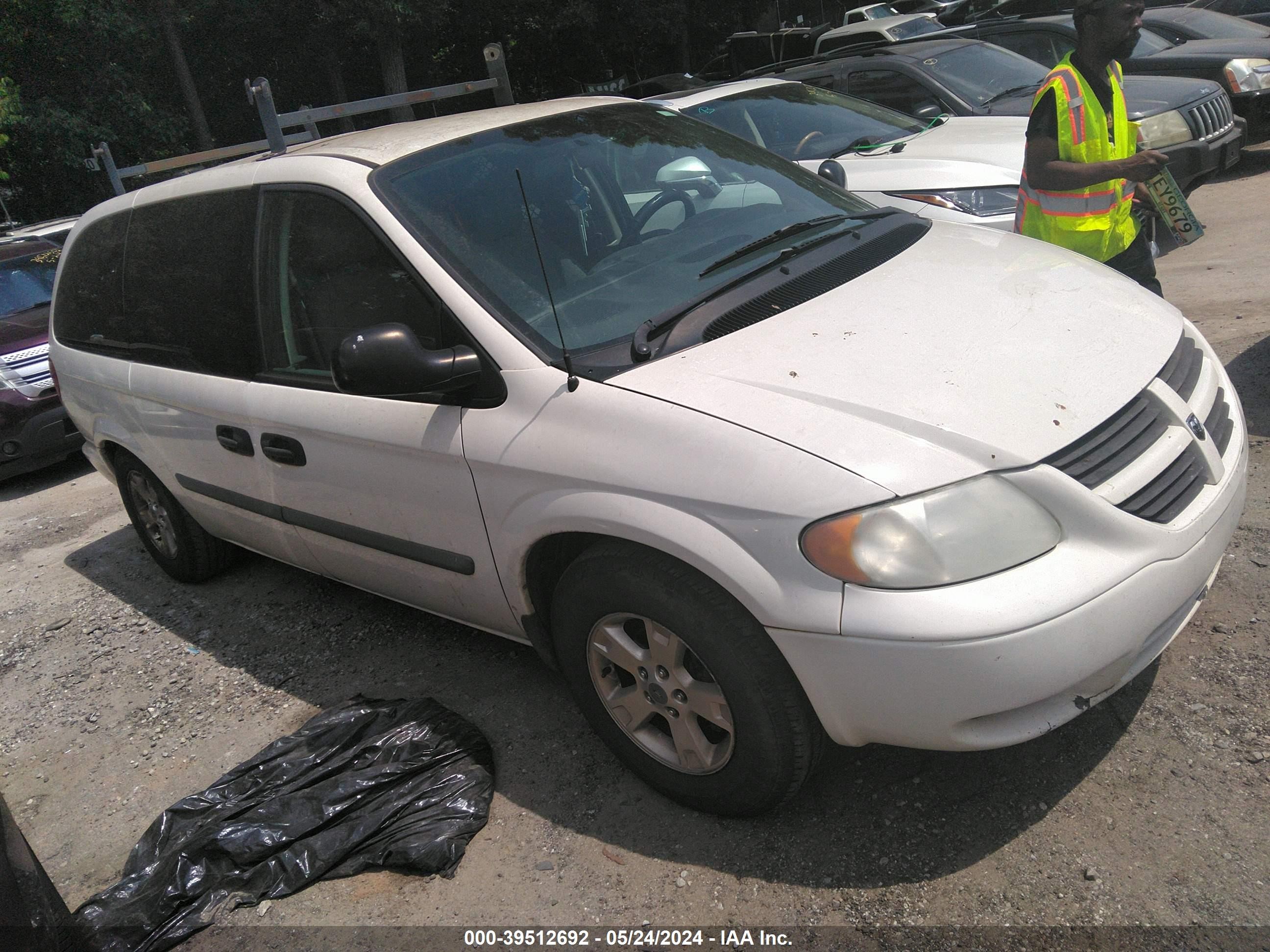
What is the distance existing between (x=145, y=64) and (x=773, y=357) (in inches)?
952

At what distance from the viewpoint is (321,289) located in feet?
10.5

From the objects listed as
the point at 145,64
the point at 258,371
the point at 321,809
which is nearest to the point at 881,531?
the point at 321,809

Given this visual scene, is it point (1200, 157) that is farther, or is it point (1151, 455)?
point (1200, 157)

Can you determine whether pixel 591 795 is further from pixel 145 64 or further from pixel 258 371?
pixel 145 64

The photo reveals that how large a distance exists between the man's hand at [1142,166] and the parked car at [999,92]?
11.8 feet

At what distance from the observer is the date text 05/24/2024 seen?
2.28 meters

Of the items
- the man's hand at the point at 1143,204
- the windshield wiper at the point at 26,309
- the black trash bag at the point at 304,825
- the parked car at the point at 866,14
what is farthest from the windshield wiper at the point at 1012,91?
the parked car at the point at 866,14

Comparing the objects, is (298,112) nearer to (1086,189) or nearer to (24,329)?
(1086,189)

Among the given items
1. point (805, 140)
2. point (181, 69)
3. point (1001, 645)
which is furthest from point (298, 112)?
point (181, 69)

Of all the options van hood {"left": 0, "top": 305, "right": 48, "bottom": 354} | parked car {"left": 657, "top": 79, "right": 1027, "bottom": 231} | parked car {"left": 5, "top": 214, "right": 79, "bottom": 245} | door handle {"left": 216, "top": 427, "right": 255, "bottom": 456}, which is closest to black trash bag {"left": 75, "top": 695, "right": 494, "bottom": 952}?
door handle {"left": 216, "top": 427, "right": 255, "bottom": 456}

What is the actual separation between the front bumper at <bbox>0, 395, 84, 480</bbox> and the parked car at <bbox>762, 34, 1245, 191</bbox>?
6.36m

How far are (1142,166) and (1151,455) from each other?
1.76 m

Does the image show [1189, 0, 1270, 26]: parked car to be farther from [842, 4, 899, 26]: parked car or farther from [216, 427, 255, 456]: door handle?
[216, 427, 255, 456]: door handle

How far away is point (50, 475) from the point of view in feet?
25.7
